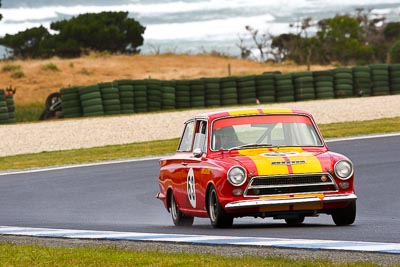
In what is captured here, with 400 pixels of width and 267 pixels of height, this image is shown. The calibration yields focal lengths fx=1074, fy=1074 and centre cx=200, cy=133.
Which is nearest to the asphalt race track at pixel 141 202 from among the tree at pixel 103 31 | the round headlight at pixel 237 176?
the round headlight at pixel 237 176

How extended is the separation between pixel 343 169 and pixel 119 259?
3.75m

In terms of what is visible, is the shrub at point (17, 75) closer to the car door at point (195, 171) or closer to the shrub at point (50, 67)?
the shrub at point (50, 67)

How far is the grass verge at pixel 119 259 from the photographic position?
28.0 ft

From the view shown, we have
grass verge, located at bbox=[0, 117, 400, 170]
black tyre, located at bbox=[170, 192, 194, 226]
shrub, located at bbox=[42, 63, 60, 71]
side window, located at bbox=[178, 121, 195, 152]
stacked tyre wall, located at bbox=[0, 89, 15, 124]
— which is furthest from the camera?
shrub, located at bbox=[42, 63, 60, 71]

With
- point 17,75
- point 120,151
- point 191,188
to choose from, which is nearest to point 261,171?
point 191,188

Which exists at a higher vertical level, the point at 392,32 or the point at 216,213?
the point at 216,213

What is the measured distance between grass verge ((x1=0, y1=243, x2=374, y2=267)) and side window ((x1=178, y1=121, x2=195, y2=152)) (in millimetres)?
3639

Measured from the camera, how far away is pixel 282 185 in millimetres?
11844

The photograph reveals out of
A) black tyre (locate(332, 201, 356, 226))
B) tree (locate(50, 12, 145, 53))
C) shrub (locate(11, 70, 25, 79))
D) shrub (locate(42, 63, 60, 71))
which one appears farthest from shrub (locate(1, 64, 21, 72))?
black tyre (locate(332, 201, 356, 226))

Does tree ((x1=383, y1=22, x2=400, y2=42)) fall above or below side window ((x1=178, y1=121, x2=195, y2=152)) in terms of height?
below

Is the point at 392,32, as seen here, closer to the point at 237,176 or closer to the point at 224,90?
the point at 224,90

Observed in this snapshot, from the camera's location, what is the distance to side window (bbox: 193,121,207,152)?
13164 mm

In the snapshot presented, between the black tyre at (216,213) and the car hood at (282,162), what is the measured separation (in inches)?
20.1

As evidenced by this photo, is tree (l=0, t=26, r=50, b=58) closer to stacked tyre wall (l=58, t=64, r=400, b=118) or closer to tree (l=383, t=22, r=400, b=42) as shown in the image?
tree (l=383, t=22, r=400, b=42)
